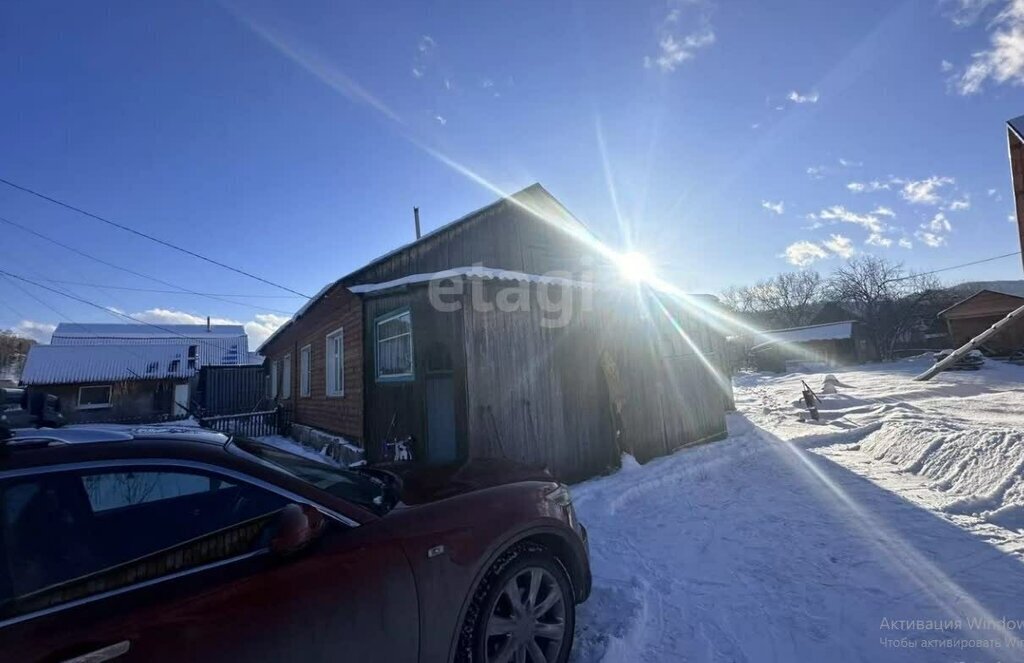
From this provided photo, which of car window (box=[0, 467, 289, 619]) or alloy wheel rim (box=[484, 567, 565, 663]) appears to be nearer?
car window (box=[0, 467, 289, 619])

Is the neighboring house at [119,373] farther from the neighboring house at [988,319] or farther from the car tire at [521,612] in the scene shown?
the neighboring house at [988,319]

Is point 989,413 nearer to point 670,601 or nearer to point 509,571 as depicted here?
point 670,601

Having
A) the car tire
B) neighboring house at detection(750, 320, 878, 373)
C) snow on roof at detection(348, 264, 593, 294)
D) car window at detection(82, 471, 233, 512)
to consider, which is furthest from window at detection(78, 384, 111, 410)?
neighboring house at detection(750, 320, 878, 373)

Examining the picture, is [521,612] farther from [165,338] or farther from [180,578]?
[165,338]

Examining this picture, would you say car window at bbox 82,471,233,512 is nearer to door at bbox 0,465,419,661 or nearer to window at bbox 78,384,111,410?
door at bbox 0,465,419,661

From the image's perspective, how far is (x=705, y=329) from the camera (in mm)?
9859

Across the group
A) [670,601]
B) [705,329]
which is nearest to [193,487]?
[670,601]

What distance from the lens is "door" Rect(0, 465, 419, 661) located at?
135 cm

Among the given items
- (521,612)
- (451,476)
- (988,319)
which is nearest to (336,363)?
(451,476)

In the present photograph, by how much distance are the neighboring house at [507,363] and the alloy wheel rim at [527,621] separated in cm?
322

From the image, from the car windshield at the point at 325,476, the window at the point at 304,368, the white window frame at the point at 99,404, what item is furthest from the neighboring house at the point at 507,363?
the white window frame at the point at 99,404

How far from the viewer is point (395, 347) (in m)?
7.66

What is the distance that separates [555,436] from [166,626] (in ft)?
17.8

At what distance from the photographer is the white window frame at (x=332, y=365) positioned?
9.57 metres
